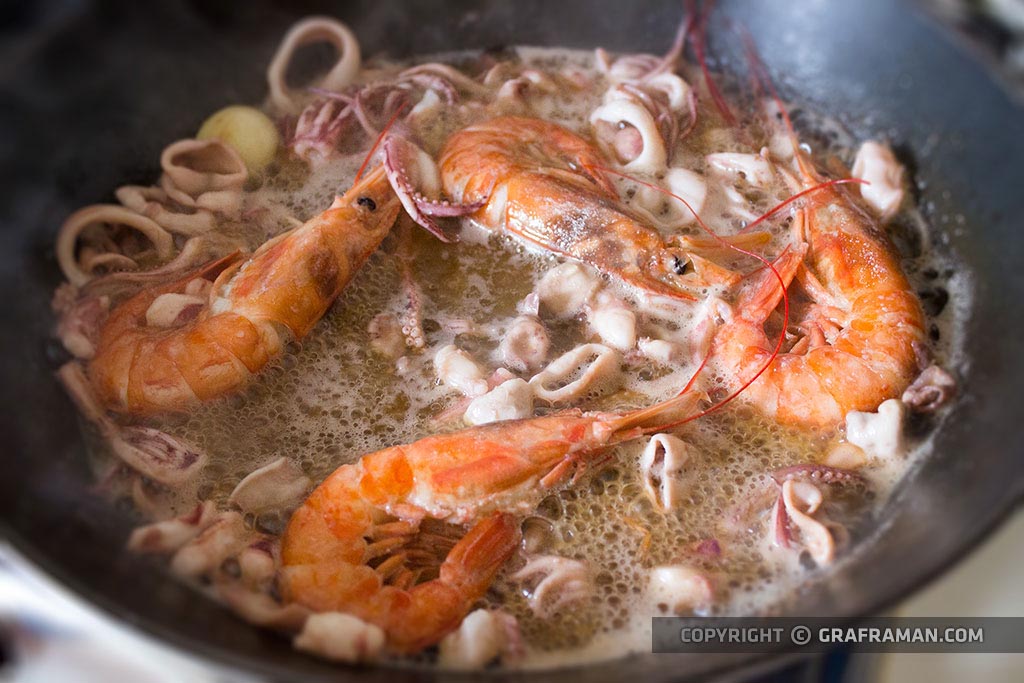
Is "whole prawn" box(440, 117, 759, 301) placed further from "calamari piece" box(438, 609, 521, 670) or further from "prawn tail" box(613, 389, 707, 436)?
→ "calamari piece" box(438, 609, 521, 670)

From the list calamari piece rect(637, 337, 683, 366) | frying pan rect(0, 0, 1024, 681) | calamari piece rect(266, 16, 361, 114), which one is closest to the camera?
frying pan rect(0, 0, 1024, 681)

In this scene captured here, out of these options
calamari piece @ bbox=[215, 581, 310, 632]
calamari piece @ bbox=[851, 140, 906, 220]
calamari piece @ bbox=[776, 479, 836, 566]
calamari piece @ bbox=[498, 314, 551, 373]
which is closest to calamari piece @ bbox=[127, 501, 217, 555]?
calamari piece @ bbox=[215, 581, 310, 632]

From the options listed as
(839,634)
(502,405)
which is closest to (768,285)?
(502,405)

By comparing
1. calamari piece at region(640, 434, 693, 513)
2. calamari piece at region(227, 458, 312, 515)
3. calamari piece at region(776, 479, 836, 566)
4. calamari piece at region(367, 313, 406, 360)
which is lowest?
calamari piece at region(227, 458, 312, 515)

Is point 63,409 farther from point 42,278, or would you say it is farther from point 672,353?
point 672,353

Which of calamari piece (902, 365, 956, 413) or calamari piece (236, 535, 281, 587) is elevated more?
calamari piece (902, 365, 956, 413)

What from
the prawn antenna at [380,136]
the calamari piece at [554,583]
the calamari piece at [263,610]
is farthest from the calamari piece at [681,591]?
the prawn antenna at [380,136]
